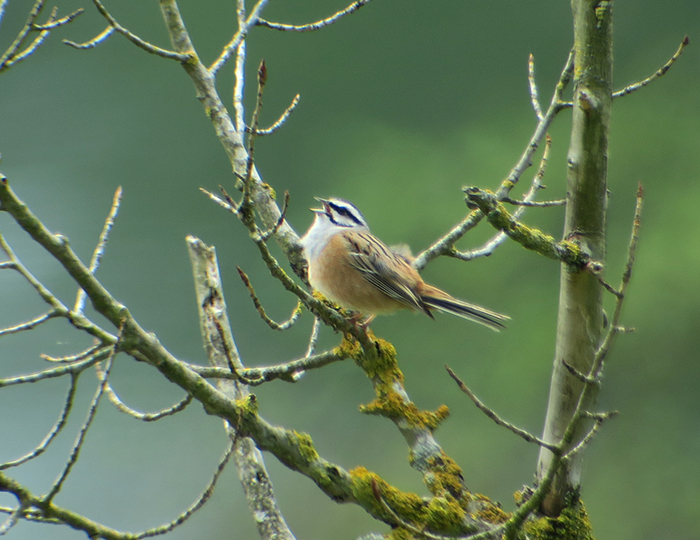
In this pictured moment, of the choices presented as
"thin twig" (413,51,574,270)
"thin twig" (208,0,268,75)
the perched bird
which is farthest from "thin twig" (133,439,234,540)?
"thin twig" (208,0,268,75)

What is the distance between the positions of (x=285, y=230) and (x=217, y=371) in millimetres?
1056

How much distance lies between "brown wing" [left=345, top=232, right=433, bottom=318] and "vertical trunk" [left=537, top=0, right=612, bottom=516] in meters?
0.94

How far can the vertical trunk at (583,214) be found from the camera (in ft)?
6.21

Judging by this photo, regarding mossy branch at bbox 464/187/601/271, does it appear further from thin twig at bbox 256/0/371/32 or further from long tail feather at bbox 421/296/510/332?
thin twig at bbox 256/0/371/32

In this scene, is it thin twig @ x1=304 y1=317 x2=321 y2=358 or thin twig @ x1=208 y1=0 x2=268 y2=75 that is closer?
thin twig @ x1=304 y1=317 x2=321 y2=358

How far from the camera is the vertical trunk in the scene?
1.89 m

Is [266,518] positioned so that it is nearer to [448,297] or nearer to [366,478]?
[366,478]

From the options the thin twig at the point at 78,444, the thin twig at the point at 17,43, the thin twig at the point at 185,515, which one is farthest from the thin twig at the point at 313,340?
the thin twig at the point at 17,43

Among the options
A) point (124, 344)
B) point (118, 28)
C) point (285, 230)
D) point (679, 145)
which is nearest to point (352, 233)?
point (285, 230)

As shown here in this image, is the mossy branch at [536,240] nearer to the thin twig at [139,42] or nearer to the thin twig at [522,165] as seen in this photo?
the thin twig at [522,165]

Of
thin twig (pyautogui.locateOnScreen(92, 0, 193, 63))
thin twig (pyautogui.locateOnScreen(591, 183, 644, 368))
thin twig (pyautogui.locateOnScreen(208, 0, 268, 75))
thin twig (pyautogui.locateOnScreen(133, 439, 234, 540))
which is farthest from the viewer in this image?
thin twig (pyautogui.locateOnScreen(208, 0, 268, 75))

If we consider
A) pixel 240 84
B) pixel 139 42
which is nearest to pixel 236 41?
pixel 240 84

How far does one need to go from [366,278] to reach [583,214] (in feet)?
4.14

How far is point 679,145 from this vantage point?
6938 millimetres
